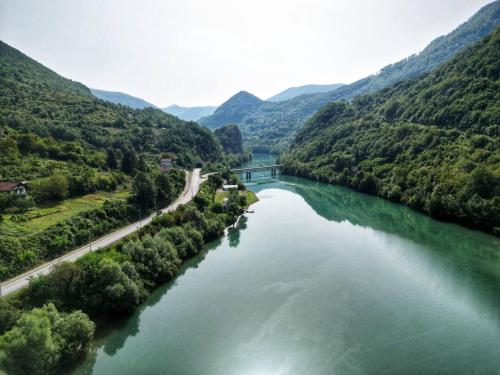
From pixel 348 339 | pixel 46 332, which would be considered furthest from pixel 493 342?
pixel 46 332

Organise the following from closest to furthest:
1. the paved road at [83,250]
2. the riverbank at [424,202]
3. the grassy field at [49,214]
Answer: the paved road at [83,250] → the grassy field at [49,214] → the riverbank at [424,202]

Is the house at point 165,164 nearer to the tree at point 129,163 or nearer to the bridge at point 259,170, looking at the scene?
the tree at point 129,163

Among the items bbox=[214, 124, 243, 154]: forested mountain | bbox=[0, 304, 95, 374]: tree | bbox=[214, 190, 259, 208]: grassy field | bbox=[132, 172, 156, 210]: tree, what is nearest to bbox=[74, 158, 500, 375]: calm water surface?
bbox=[0, 304, 95, 374]: tree

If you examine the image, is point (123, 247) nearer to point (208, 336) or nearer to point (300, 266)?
point (208, 336)

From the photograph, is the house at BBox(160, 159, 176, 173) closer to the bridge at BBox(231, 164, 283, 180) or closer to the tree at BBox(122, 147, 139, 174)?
the tree at BBox(122, 147, 139, 174)

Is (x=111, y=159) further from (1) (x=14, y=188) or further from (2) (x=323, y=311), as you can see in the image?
(2) (x=323, y=311)

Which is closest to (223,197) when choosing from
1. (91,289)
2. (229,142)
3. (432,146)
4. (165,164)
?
(165,164)

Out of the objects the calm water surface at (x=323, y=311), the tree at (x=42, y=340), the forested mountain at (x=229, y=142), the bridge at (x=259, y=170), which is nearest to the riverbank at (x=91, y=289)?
the tree at (x=42, y=340)
